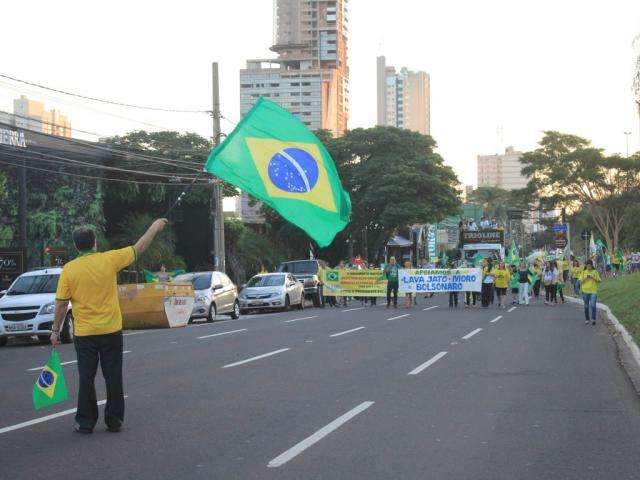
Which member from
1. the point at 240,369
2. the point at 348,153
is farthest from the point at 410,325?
the point at 348,153

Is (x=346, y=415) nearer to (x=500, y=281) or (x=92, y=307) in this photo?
(x=92, y=307)

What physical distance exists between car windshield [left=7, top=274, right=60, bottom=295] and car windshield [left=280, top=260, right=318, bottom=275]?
19726 mm

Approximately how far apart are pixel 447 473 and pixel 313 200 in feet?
23.3

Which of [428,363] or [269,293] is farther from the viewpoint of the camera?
[269,293]

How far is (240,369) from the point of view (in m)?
14.0

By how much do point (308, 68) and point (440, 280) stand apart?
12436 centimetres

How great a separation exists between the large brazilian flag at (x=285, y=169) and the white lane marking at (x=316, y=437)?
3325 mm

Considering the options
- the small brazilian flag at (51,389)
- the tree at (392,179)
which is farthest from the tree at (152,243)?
the small brazilian flag at (51,389)

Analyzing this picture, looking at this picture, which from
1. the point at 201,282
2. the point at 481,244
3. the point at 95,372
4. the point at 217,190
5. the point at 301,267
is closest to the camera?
the point at 95,372

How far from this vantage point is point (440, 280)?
118ft

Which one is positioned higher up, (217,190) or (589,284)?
(217,190)

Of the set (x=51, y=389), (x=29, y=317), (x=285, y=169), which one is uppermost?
(x=285, y=169)

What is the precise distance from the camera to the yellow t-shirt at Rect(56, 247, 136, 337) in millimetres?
8320

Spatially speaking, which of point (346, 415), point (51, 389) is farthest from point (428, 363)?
point (51, 389)
